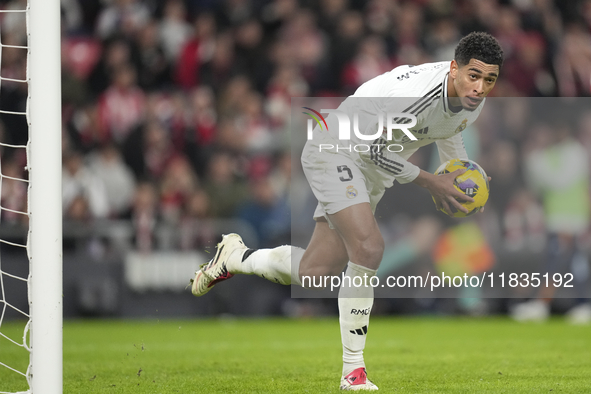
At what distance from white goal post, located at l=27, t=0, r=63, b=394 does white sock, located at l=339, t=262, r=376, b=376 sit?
6.00ft

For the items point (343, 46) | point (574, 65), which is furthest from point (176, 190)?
point (574, 65)

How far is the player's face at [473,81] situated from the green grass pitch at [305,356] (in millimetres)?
1798

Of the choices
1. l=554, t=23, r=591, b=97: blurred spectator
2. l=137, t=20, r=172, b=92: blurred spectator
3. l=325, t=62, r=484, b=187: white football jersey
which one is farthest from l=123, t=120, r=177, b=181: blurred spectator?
l=325, t=62, r=484, b=187: white football jersey

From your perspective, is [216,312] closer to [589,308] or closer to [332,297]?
[332,297]

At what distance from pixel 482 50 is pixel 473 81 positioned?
20 centimetres

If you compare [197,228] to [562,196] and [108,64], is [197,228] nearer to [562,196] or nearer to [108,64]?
[108,64]

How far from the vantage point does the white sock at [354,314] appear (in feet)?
16.9

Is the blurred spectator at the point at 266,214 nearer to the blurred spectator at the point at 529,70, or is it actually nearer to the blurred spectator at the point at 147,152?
the blurred spectator at the point at 147,152

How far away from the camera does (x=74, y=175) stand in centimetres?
1138

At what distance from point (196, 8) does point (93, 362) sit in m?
8.66

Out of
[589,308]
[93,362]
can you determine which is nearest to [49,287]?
[93,362]

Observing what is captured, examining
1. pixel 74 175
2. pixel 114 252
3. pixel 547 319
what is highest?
pixel 74 175

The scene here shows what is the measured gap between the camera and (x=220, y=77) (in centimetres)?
1300

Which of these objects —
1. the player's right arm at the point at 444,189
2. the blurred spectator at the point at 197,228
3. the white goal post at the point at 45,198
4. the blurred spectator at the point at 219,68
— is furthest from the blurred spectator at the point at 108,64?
the white goal post at the point at 45,198
